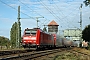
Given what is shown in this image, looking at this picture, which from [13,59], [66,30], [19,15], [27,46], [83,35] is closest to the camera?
[13,59]

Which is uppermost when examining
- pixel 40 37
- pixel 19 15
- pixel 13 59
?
pixel 19 15

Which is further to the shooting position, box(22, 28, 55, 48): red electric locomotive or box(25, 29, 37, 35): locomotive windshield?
box(25, 29, 37, 35): locomotive windshield

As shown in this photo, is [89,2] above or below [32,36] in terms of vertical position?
above

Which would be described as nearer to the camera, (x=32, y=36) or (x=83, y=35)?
(x=32, y=36)

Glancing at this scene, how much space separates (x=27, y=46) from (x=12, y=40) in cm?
6866

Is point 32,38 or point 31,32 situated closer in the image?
point 32,38

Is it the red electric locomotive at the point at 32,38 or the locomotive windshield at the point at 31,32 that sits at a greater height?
the locomotive windshield at the point at 31,32

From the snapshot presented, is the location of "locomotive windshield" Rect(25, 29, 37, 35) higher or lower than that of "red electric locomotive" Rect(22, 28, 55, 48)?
higher

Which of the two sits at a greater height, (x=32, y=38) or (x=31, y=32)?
(x=31, y=32)

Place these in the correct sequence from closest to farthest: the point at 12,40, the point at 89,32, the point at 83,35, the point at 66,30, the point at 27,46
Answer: the point at 27,46
the point at 89,32
the point at 83,35
the point at 66,30
the point at 12,40

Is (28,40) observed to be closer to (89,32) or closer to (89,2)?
(89,2)

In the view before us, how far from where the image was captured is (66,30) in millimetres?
93125

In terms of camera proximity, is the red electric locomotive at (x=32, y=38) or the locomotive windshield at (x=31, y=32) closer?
the red electric locomotive at (x=32, y=38)

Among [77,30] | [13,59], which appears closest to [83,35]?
[77,30]
